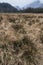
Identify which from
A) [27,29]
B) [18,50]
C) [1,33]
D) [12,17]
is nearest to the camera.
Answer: [18,50]

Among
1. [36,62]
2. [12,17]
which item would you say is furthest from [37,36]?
[12,17]

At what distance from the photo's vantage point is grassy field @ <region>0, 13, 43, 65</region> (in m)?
17.7

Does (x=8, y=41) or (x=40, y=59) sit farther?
(x=8, y=41)

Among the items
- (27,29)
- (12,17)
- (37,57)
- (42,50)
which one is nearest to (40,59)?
(37,57)

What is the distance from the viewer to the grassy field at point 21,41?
58.0 feet

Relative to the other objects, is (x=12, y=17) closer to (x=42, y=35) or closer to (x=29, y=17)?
(x=29, y=17)

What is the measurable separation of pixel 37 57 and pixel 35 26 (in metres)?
9.33

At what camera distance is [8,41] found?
67.9 feet

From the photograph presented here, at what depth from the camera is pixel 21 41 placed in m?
21.1

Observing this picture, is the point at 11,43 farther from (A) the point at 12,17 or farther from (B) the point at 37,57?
(A) the point at 12,17

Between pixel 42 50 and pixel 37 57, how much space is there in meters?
1.55

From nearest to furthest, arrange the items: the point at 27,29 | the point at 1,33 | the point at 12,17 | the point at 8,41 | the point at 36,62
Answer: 1. the point at 36,62
2. the point at 8,41
3. the point at 1,33
4. the point at 27,29
5. the point at 12,17

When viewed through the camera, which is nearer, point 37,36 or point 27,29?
point 37,36

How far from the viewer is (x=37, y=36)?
23.3m
